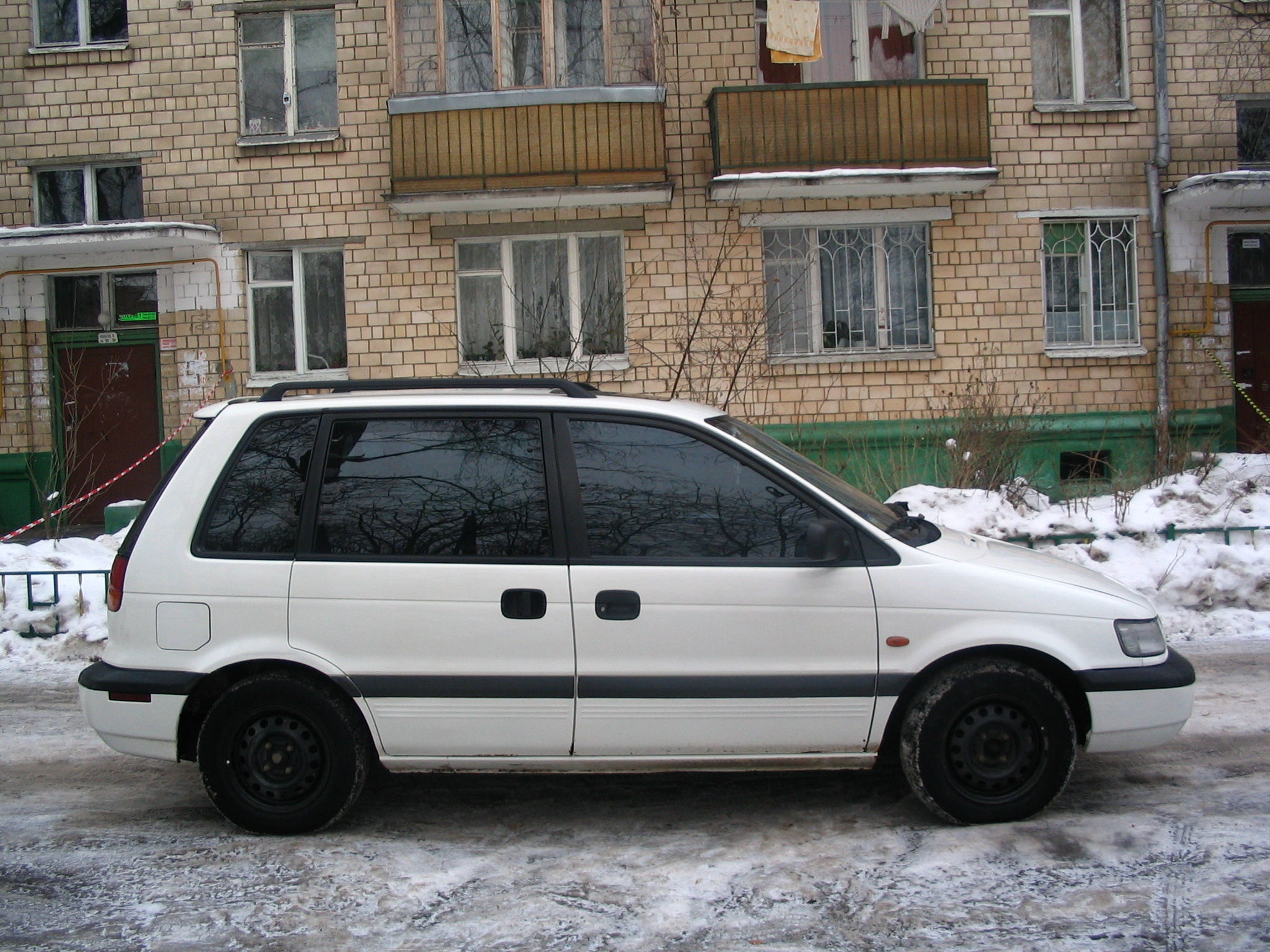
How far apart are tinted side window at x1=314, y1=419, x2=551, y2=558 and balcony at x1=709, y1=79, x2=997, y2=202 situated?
363 inches

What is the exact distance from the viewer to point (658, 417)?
4180 mm

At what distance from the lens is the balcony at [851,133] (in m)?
12.7

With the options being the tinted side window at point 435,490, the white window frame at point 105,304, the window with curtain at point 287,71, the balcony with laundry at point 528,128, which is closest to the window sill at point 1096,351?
the balcony with laundry at point 528,128

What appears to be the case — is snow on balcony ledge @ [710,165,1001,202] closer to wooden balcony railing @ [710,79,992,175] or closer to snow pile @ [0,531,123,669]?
wooden balcony railing @ [710,79,992,175]

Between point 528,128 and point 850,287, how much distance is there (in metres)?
4.43

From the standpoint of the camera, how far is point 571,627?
3.96 meters

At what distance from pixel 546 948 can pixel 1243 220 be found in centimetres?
1381

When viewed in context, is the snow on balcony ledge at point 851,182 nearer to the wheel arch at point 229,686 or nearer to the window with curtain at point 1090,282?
the window with curtain at point 1090,282

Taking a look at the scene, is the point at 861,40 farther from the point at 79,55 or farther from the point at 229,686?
the point at 229,686

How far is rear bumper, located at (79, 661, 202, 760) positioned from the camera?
408cm

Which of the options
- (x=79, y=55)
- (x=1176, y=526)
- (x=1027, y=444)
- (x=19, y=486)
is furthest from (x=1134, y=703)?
(x=79, y=55)

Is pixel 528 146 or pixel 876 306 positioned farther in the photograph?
pixel 876 306

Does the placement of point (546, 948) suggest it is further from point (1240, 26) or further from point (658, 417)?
point (1240, 26)

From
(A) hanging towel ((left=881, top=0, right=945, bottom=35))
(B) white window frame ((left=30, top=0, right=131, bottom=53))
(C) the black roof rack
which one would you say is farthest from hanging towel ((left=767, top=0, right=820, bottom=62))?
(C) the black roof rack
